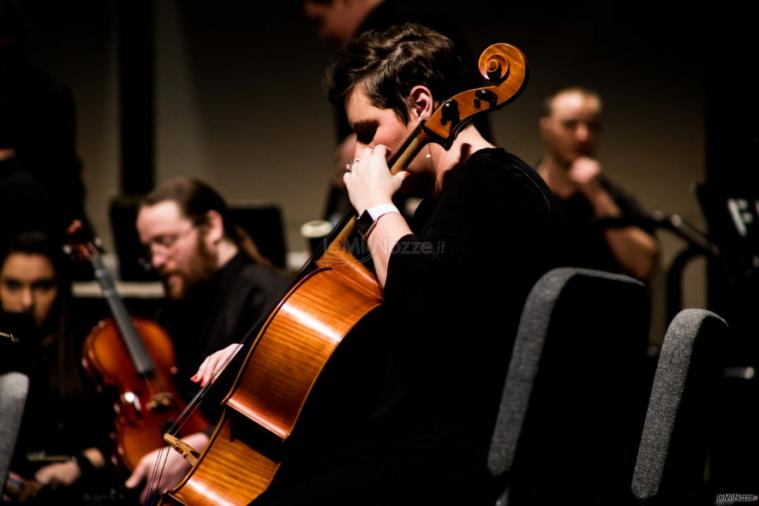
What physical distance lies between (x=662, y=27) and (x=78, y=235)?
301cm

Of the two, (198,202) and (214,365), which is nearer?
(214,365)

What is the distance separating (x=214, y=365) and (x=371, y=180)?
419mm

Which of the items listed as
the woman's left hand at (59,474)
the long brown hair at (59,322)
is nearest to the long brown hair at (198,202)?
the long brown hair at (59,322)

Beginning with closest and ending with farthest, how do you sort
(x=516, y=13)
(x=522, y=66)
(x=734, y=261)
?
(x=522, y=66)
(x=734, y=261)
(x=516, y=13)

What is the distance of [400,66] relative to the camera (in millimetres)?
1480

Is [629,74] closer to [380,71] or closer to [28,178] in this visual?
[28,178]

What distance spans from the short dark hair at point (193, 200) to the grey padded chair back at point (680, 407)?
147 centimetres

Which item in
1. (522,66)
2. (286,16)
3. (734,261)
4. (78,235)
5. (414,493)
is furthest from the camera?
(286,16)

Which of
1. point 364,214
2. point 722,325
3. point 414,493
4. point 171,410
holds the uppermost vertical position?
point 364,214

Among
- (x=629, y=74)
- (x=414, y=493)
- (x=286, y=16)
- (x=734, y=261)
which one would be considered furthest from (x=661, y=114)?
(x=414, y=493)

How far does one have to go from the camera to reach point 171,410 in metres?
2.37

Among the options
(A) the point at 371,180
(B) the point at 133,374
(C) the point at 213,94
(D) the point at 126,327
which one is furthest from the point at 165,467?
(C) the point at 213,94

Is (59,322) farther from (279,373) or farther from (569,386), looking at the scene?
(569,386)

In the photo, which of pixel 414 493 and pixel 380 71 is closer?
pixel 414 493
